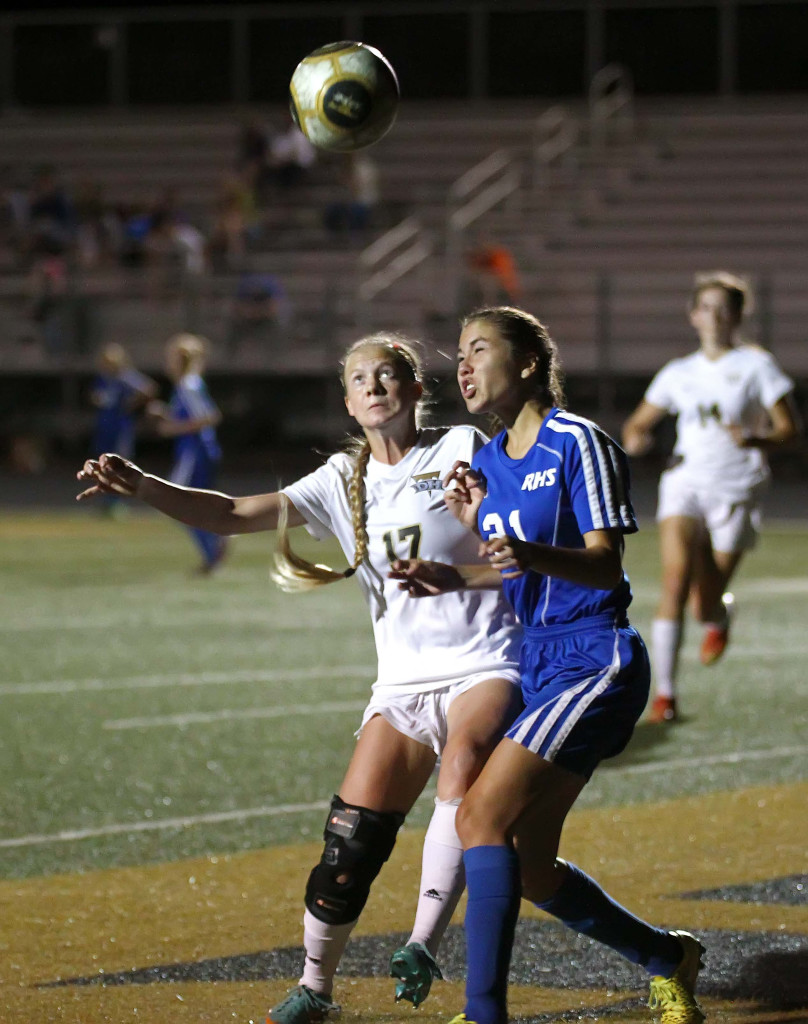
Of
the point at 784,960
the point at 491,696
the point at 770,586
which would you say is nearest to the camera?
the point at 491,696

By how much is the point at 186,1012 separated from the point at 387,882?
1.67m

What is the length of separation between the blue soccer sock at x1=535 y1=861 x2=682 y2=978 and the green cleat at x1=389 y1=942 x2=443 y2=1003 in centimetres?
32

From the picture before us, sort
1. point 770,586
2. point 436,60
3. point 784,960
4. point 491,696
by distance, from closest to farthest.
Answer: point 491,696 → point 784,960 → point 770,586 → point 436,60

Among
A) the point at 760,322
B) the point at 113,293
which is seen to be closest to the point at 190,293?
the point at 113,293

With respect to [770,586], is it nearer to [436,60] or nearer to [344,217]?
[344,217]

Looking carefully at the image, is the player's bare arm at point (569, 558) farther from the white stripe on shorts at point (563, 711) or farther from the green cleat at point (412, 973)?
the green cleat at point (412, 973)

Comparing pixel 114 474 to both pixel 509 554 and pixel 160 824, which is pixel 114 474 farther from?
pixel 160 824

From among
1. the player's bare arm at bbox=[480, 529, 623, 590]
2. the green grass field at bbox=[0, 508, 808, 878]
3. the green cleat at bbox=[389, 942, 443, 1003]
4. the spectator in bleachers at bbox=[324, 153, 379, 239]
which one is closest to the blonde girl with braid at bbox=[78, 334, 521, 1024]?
the green cleat at bbox=[389, 942, 443, 1003]

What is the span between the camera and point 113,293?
29094 millimetres

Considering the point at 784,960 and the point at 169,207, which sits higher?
the point at 169,207

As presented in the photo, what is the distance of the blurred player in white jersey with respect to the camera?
937 cm

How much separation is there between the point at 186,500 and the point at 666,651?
16.1 feet

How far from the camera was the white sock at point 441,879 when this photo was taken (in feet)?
14.9

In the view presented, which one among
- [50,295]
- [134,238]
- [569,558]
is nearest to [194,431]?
[569,558]
